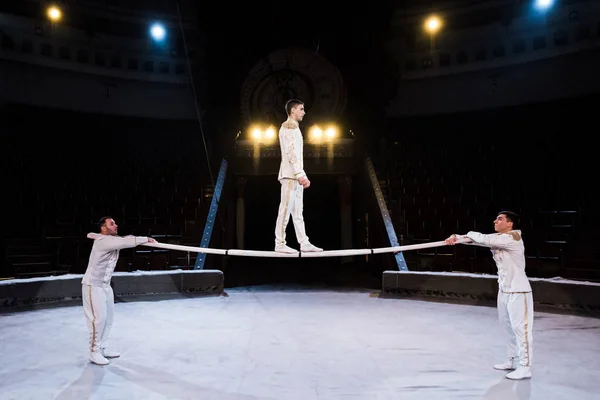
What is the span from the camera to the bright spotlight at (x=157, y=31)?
605 inches

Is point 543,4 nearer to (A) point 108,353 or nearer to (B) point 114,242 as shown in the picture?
(B) point 114,242

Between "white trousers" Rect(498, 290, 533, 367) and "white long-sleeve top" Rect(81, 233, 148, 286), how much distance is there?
3.40 meters

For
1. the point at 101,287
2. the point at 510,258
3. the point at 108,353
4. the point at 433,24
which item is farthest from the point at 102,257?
the point at 433,24

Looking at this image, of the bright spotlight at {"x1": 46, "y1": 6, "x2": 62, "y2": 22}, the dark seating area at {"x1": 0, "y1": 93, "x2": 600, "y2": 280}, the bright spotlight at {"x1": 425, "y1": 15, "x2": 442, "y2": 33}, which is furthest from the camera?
the bright spotlight at {"x1": 425, "y1": 15, "x2": 442, "y2": 33}

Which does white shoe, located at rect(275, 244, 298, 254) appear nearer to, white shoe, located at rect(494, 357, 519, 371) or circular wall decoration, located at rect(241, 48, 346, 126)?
white shoe, located at rect(494, 357, 519, 371)

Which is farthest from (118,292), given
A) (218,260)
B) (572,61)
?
(572,61)

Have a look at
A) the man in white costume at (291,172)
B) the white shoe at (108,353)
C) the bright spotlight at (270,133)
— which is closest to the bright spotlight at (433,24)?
the bright spotlight at (270,133)

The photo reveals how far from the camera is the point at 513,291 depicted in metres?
3.94

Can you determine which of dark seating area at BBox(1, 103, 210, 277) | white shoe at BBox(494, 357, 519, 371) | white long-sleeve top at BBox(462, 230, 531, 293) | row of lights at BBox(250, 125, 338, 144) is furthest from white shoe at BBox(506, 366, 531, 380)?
row of lights at BBox(250, 125, 338, 144)

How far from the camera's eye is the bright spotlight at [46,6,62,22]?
14023 millimetres

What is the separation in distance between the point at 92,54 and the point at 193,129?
3876 millimetres

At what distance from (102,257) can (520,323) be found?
3839 mm

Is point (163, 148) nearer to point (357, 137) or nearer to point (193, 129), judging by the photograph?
point (193, 129)

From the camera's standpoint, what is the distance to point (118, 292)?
7562 mm
